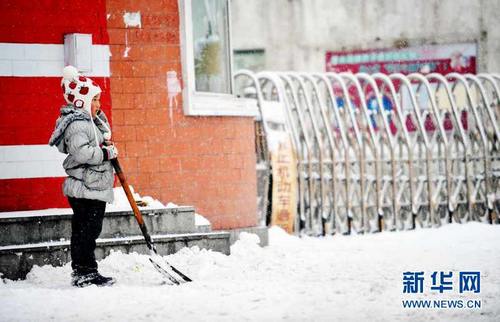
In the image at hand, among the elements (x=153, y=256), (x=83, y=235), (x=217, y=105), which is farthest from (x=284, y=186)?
(x=83, y=235)

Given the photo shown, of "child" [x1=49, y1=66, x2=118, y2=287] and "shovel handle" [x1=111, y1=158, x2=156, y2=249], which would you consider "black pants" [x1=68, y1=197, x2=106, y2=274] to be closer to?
"child" [x1=49, y1=66, x2=118, y2=287]

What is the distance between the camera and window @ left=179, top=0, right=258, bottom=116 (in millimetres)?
8320

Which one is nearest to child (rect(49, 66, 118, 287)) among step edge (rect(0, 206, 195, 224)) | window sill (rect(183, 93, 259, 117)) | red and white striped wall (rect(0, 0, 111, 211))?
step edge (rect(0, 206, 195, 224))

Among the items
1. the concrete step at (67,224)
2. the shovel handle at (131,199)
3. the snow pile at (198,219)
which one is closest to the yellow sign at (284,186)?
the snow pile at (198,219)

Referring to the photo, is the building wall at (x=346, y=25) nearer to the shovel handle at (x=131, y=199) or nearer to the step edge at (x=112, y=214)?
the step edge at (x=112, y=214)

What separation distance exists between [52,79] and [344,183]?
4681 mm

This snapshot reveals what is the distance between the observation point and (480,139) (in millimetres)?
12500

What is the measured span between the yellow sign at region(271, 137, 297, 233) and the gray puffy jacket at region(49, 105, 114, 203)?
372 cm

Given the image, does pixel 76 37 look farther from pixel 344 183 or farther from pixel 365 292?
pixel 344 183

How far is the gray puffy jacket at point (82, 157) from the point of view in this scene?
6191 millimetres

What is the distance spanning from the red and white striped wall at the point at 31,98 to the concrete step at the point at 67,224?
0.26 meters

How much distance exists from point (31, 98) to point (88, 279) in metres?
2.16

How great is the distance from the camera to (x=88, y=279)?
6.28 m

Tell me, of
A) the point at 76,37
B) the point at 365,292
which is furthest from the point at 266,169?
the point at 365,292
